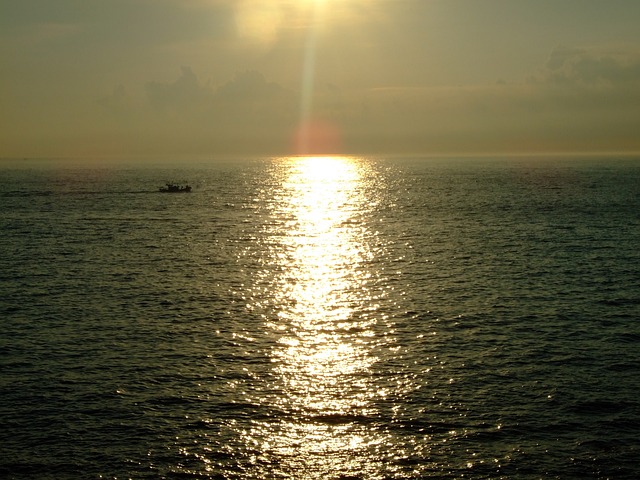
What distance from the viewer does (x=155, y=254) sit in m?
88.1

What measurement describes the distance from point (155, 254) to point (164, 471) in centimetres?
6101

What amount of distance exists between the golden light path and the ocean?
153mm

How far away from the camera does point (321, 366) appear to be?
42.9 meters

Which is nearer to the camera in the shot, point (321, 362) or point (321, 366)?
point (321, 366)

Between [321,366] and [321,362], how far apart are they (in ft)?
2.69

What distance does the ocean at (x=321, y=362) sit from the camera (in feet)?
102

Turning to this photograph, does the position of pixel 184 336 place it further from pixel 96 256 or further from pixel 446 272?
pixel 96 256

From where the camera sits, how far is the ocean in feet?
102

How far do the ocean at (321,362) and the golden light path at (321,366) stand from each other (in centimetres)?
15

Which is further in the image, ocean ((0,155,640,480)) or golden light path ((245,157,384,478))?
golden light path ((245,157,384,478))

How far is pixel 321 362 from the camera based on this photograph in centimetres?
4369

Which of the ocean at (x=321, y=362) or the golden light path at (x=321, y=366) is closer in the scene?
the ocean at (x=321, y=362)

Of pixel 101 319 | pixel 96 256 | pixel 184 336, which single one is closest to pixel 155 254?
pixel 96 256

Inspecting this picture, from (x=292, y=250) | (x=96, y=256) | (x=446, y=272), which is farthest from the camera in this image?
(x=292, y=250)
